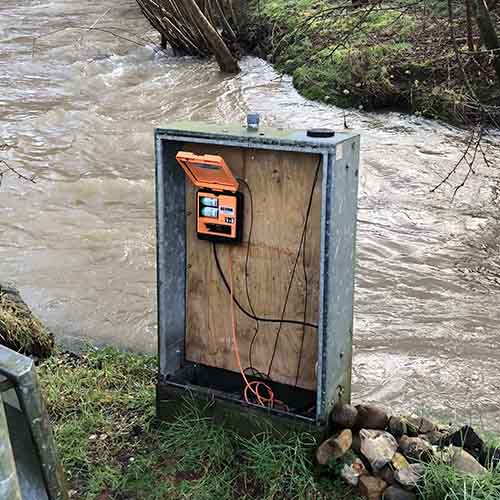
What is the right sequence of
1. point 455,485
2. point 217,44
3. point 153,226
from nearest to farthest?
1. point 455,485
2. point 153,226
3. point 217,44

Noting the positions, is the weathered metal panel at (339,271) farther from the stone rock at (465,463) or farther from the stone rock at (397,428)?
the stone rock at (465,463)

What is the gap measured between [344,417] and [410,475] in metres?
0.39

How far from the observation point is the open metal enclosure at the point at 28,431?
220 centimetres

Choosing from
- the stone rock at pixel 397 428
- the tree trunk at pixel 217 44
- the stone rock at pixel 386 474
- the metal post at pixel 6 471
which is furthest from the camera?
the tree trunk at pixel 217 44

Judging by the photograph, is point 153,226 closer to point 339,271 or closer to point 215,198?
point 215,198

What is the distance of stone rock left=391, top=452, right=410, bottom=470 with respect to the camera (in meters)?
2.98

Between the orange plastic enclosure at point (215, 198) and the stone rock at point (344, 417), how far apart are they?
89 cm

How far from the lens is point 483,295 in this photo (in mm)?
5766

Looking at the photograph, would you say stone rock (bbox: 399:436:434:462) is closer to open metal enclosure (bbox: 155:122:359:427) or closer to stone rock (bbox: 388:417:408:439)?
stone rock (bbox: 388:417:408:439)

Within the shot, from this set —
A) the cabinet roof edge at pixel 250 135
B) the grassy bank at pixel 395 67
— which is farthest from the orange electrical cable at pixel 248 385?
the grassy bank at pixel 395 67

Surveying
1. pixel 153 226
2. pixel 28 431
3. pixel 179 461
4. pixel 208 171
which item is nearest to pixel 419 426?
pixel 179 461

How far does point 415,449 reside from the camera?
3053 millimetres

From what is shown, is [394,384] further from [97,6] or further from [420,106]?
[97,6]

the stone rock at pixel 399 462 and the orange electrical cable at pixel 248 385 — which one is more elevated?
the orange electrical cable at pixel 248 385
